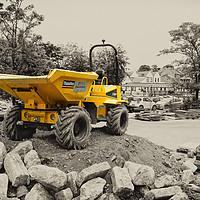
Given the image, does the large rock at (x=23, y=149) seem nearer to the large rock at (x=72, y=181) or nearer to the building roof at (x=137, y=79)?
the large rock at (x=72, y=181)

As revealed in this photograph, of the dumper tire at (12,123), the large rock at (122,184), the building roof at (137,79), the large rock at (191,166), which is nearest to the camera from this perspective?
the large rock at (122,184)

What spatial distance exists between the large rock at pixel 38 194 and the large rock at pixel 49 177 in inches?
3.0

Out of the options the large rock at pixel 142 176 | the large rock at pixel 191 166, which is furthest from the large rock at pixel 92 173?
the large rock at pixel 191 166

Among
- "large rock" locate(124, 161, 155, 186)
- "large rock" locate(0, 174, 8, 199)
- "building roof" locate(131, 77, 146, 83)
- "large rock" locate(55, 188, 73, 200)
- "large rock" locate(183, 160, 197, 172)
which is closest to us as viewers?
"large rock" locate(0, 174, 8, 199)

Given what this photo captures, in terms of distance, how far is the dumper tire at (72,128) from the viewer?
5508mm

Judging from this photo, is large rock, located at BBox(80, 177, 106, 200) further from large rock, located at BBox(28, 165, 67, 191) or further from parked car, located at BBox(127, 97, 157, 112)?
parked car, located at BBox(127, 97, 157, 112)

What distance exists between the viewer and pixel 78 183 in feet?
14.7

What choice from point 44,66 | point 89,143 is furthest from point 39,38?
point 89,143

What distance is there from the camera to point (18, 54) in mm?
14438

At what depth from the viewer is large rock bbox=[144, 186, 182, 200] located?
448 cm

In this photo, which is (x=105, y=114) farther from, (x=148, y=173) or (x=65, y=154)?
(x=148, y=173)

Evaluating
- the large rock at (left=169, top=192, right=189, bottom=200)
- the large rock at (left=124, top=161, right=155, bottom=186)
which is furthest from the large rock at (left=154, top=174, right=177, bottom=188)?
the large rock at (left=169, top=192, right=189, bottom=200)

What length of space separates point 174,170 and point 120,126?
2.29m

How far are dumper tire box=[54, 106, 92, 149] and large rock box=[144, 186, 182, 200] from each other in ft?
6.33
